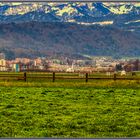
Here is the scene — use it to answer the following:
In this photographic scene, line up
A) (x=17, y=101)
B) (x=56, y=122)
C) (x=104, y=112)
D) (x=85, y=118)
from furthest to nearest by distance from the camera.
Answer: (x=17, y=101) → (x=104, y=112) → (x=85, y=118) → (x=56, y=122)

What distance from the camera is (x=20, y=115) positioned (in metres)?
17.1

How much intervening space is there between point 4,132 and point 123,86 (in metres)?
21.0

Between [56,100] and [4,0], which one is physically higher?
[4,0]

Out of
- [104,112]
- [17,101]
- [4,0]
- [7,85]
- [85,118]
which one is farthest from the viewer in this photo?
[7,85]

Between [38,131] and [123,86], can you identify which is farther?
[123,86]

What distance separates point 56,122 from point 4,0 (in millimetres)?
4472

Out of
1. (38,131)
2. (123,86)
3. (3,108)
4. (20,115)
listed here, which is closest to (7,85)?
(123,86)

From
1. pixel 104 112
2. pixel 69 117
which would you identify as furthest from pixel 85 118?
pixel 104 112

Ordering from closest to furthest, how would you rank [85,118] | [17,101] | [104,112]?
[85,118], [104,112], [17,101]

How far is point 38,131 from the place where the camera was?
44.9ft

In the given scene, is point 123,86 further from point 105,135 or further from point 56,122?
point 105,135

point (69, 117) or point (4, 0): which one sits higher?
point (4, 0)

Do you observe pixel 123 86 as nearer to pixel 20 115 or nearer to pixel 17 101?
pixel 17 101

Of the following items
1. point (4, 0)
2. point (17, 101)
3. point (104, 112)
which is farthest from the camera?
point (17, 101)
